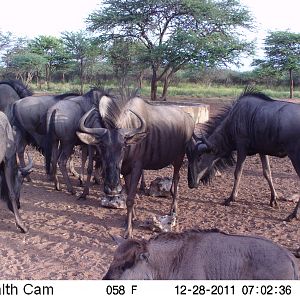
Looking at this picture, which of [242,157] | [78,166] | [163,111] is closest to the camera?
[163,111]

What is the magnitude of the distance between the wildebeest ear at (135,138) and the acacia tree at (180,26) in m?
19.4

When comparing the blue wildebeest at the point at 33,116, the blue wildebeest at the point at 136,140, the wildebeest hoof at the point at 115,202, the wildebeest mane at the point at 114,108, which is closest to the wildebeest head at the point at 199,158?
the blue wildebeest at the point at 136,140

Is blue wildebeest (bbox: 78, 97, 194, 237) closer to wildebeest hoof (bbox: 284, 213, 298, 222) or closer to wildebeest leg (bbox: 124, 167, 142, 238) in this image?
wildebeest leg (bbox: 124, 167, 142, 238)

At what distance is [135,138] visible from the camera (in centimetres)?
568

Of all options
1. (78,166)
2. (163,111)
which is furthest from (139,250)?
(78,166)

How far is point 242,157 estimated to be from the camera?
7.74m

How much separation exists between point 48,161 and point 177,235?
18.4 feet

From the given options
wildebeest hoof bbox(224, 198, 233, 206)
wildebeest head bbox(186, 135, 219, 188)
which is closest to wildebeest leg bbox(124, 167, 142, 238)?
wildebeest head bbox(186, 135, 219, 188)

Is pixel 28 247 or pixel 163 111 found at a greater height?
pixel 163 111

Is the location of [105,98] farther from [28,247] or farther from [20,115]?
[20,115]

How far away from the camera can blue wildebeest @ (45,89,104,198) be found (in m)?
8.12

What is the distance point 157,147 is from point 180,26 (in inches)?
829

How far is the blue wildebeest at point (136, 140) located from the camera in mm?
5480

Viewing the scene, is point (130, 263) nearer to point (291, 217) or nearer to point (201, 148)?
point (291, 217)
